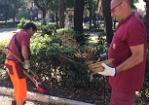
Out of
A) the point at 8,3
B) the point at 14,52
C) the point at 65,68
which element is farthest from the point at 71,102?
the point at 8,3

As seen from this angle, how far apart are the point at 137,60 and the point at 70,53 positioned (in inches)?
176

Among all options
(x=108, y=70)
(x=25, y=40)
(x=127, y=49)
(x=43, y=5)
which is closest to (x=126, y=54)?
(x=127, y=49)

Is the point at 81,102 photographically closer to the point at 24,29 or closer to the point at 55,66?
the point at 55,66

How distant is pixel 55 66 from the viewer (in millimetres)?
9094

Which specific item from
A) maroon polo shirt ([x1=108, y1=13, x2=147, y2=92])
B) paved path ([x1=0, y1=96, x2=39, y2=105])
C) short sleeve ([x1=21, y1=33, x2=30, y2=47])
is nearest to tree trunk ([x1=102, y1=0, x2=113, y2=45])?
paved path ([x1=0, y1=96, x2=39, y2=105])

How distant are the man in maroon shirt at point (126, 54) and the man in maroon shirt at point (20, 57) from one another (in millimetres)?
2872

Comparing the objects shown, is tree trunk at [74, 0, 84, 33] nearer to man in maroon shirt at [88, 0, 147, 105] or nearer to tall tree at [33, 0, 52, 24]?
man in maroon shirt at [88, 0, 147, 105]

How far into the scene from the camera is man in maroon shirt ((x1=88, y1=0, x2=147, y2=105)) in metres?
4.44

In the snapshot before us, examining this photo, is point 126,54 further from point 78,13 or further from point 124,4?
point 78,13

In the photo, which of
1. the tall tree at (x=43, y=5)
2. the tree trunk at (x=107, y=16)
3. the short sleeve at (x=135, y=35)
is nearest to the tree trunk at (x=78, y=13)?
the tree trunk at (x=107, y=16)

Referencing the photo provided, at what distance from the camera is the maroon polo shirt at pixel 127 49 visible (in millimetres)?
4445

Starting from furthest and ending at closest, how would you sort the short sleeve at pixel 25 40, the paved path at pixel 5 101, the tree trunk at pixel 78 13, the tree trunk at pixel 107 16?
the tree trunk at pixel 78 13
the tree trunk at pixel 107 16
the paved path at pixel 5 101
the short sleeve at pixel 25 40

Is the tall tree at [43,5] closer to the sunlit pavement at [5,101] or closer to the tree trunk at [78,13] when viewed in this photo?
the tree trunk at [78,13]

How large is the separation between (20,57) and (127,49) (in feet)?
10.8
